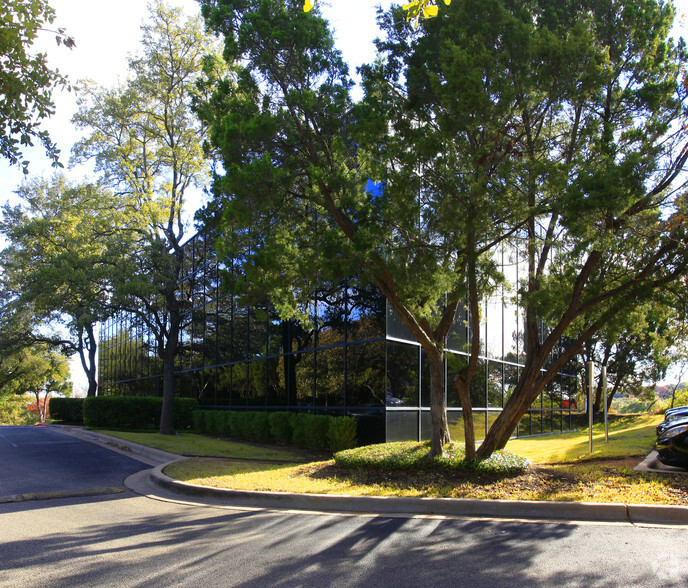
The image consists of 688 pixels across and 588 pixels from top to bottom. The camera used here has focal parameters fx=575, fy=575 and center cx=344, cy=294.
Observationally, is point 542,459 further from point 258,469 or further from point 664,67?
point 664,67

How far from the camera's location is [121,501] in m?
9.50

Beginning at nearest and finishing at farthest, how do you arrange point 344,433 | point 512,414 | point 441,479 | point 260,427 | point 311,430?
point 441,479 → point 512,414 → point 344,433 → point 311,430 → point 260,427

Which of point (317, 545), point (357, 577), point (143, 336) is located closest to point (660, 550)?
point (357, 577)

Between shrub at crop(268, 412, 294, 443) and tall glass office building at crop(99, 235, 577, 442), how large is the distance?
57 cm

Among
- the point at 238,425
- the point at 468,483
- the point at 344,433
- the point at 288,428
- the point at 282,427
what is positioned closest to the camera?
the point at 468,483

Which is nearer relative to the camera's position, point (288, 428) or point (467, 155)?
→ point (467, 155)

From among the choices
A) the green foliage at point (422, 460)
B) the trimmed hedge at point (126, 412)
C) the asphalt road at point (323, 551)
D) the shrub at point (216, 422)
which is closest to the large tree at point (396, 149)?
the green foliage at point (422, 460)

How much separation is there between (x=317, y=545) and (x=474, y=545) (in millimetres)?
1746

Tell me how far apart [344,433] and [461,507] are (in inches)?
265

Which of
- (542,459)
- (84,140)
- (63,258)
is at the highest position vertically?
(84,140)

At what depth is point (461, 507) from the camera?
26.7 feet

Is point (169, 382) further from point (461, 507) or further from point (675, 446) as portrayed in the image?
point (675, 446)

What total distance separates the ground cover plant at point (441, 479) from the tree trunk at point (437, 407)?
35 centimetres

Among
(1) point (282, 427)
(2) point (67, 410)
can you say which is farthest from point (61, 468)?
(2) point (67, 410)
